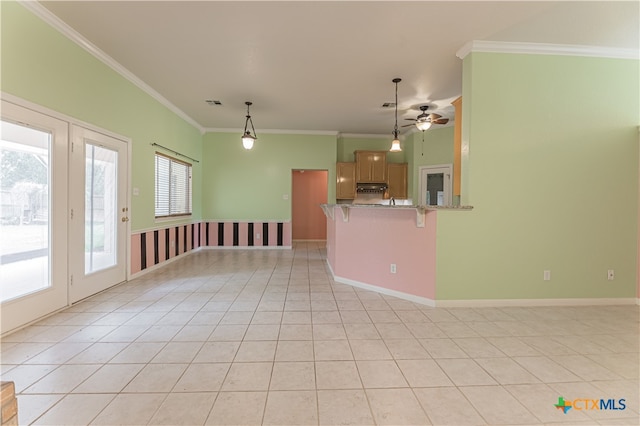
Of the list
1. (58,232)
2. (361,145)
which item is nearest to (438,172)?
(361,145)

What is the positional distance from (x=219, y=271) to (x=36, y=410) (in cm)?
318

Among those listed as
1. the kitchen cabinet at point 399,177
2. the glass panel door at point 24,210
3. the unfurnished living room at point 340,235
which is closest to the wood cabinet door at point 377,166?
the kitchen cabinet at point 399,177

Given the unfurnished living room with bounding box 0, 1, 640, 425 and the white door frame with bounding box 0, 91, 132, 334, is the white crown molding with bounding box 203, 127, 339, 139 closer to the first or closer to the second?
the unfurnished living room with bounding box 0, 1, 640, 425

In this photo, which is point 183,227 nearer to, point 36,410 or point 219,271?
point 219,271

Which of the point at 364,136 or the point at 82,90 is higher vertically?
the point at 364,136

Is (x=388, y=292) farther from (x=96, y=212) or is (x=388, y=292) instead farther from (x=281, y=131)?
(x=281, y=131)

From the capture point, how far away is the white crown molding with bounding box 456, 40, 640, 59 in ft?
10.1

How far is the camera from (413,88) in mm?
4363

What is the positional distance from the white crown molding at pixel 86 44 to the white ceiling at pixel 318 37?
0.19 feet

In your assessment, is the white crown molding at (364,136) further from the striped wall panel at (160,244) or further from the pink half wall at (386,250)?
the striped wall panel at (160,244)

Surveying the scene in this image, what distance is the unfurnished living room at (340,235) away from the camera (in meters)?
1.75

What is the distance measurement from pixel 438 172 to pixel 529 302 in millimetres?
3965

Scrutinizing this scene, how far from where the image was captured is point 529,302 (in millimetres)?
3205

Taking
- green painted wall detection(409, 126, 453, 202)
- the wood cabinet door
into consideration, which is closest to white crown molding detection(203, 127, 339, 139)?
the wood cabinet door
